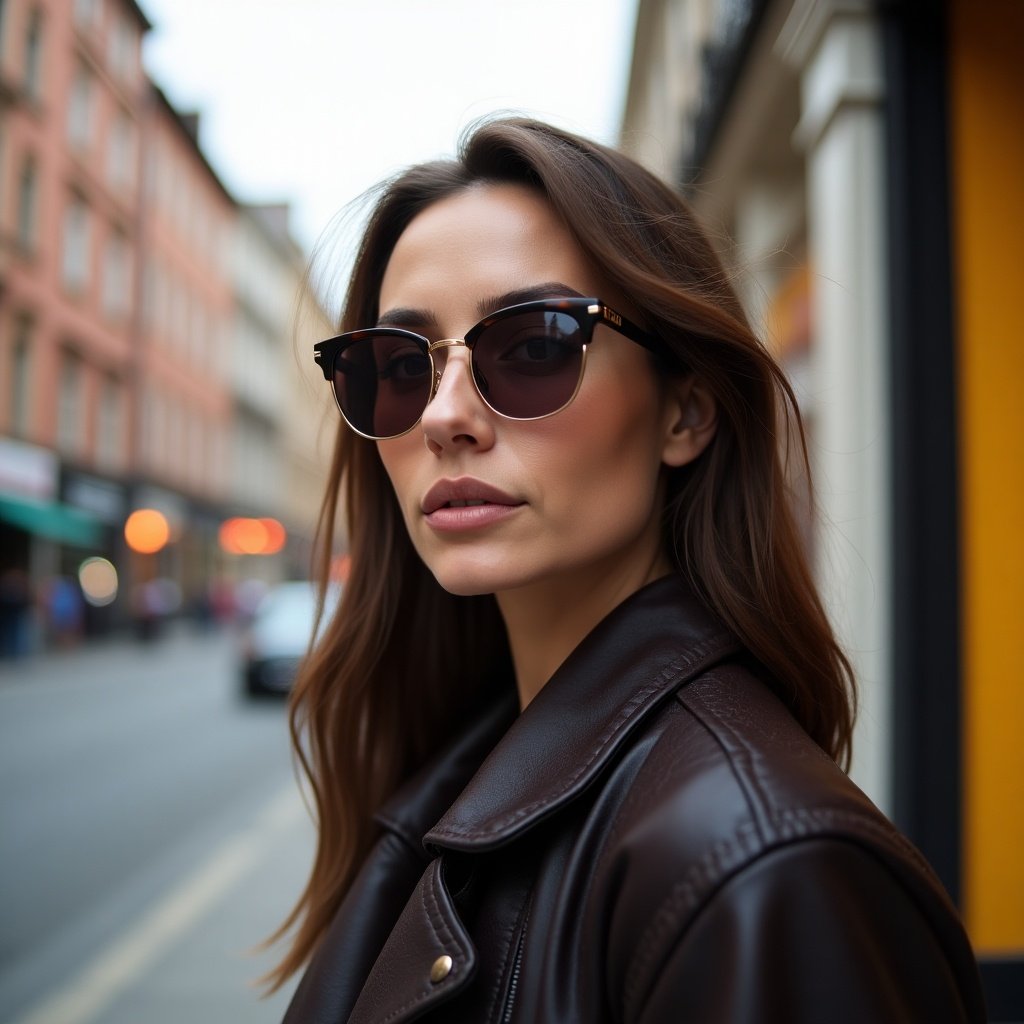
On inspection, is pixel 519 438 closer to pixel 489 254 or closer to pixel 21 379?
pixel 489 254

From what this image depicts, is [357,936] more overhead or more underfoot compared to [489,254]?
more underfoot

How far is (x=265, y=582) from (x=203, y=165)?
77.9 ft

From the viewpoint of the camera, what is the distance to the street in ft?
11.6

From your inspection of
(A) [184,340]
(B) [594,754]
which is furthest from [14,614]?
(B) [594,754]

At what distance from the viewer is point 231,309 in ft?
119

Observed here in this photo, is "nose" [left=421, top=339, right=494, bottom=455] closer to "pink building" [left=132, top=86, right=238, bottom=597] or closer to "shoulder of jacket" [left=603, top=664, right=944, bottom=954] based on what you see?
"shoulder of jacket" [left=603, top=664, right=944, bottom=954]

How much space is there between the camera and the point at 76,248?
1695cm

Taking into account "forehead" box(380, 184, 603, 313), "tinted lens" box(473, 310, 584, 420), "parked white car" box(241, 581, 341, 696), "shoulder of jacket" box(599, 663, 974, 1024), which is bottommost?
"parked white car" box(241, 581, 341, 696)

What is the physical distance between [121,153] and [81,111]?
3202mm

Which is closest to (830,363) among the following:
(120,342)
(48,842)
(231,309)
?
(48,842)

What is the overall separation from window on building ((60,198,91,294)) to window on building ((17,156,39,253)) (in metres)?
0.73

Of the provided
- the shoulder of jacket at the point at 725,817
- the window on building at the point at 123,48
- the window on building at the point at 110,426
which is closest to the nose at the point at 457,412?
the shoulder of jacket at the point at 725,817

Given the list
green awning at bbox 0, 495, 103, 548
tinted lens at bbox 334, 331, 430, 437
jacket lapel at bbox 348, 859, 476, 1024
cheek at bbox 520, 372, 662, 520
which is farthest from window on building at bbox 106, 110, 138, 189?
jacket lapel at bbox 348, 859, 476, 1024

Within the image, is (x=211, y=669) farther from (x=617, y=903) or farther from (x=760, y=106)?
(x=617, y=903)
